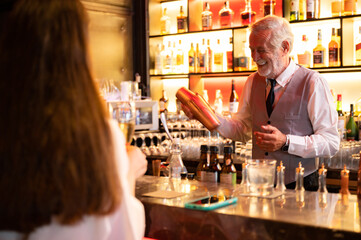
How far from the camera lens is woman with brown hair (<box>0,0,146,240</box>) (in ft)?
3.32

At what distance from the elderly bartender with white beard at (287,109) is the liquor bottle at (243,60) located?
68.1 inches

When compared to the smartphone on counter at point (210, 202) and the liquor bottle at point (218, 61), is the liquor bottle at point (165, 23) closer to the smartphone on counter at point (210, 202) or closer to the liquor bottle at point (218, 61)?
the liquor bottle at point (218, 61)

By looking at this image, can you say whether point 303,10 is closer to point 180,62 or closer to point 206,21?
point 206,21

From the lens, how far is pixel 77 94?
1.03 m

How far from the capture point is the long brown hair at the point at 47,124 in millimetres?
1010

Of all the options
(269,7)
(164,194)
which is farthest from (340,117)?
(164,194)

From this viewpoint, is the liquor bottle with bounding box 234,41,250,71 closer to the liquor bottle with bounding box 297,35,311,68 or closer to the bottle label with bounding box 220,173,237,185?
the liquor bottle with bounding box 297,35,311,68

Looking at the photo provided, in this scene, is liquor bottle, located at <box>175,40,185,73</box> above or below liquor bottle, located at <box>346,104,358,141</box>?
above

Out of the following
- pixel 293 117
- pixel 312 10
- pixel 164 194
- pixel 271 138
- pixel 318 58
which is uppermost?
pixel 312 10

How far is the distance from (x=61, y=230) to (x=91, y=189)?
0.13m

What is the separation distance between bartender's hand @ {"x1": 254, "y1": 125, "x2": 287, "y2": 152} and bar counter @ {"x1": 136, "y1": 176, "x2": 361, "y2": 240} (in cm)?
69

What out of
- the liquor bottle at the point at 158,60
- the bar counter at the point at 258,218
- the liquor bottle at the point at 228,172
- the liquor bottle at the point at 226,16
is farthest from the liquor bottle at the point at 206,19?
the bar counter at the point at 258,218

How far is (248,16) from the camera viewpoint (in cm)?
494

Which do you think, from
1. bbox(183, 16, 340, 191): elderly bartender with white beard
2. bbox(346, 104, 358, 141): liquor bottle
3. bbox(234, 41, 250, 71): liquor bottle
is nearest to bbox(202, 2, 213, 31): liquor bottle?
bbox(234, 41, 250, 71): liquor bottle
